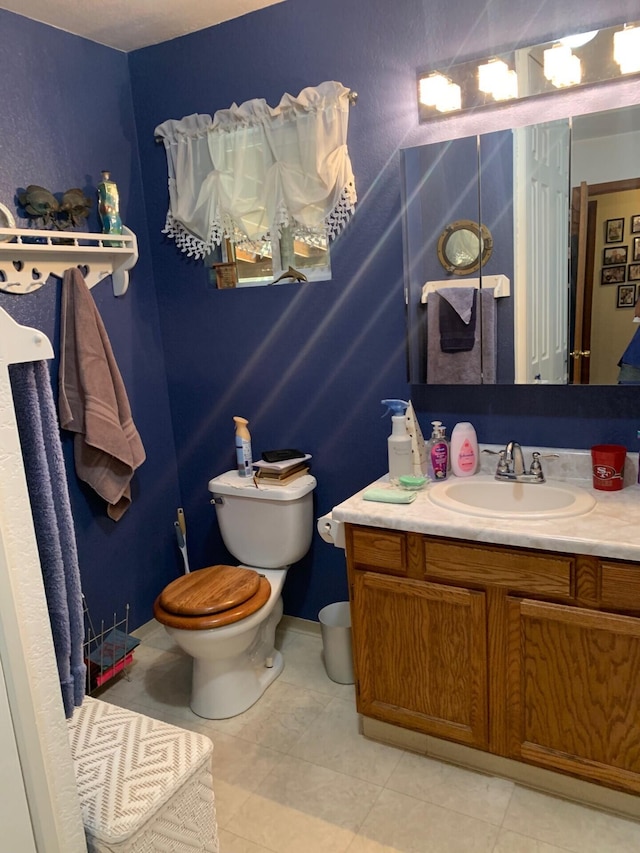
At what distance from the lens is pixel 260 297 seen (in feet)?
8.11

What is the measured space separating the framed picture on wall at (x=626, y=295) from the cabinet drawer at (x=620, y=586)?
78 cm

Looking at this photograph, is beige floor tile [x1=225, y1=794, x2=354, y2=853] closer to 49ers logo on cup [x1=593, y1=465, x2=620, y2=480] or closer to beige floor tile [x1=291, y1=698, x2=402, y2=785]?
beige floor tile [x1=291, y1=698, x2=402, y2=785]

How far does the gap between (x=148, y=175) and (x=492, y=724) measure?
2.42 metres

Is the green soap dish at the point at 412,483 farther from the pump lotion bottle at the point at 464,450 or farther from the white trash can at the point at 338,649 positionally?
the white trash can at the point at 338,649

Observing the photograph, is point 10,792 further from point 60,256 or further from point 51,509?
point 60,256

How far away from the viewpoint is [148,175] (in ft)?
8.48

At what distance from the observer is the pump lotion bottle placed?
2033mm

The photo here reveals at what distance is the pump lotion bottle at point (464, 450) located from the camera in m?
2.03

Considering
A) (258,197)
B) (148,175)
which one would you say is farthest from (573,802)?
(148,175)

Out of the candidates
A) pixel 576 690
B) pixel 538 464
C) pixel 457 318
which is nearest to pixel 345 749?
pixel 576 690

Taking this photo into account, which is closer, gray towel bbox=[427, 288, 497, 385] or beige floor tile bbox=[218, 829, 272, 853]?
beige floor tile bbox=[218, 829, 272, 853]

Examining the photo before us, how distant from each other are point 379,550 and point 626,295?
3.41 feet

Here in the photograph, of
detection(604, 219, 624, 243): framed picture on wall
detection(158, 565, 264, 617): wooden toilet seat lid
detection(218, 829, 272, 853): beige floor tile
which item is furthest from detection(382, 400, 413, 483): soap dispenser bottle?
detection(218, 829, 272, 853): beige floor tile

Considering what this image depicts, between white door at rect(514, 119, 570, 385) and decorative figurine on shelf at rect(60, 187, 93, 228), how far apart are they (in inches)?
59.6
